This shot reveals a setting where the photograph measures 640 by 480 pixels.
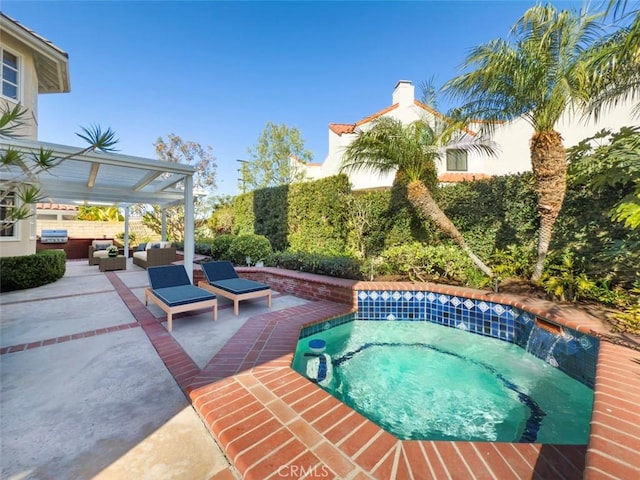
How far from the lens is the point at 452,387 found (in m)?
3.81

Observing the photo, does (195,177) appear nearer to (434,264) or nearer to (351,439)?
(434,264)

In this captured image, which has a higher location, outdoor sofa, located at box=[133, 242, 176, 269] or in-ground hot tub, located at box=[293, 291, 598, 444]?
outdoor sofa, located at box=[133, 242, 176, 269]

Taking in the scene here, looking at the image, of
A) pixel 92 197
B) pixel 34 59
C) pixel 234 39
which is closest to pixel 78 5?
pixel 34 59

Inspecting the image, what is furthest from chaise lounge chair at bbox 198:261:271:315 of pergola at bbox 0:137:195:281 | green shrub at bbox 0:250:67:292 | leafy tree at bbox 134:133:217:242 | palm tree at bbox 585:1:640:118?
leafy tree at bbox 134:133:217:242

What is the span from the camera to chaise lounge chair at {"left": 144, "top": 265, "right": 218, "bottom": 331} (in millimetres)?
5241

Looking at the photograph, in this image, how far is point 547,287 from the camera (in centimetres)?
574

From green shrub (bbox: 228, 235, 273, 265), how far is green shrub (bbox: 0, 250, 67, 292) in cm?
636

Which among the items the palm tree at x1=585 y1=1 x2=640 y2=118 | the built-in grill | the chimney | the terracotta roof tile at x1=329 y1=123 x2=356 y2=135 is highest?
the chimney

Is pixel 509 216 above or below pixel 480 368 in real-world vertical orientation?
above

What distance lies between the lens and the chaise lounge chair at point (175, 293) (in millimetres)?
5241

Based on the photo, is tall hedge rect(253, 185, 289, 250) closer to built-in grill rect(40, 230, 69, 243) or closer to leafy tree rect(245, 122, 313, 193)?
leafy tree rect(245, 122, 313, 193)

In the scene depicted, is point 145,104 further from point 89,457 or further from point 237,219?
point 89,457

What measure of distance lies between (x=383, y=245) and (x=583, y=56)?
6881 millimetres

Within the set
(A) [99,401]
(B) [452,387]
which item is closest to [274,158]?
(A) [99,401]
